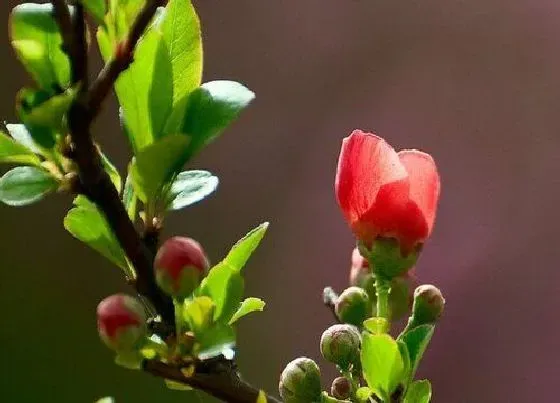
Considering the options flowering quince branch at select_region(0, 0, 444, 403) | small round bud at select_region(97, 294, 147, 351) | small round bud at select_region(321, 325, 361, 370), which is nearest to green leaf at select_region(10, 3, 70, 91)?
flowering quince branch at select_region(0, 0, 444, 403)

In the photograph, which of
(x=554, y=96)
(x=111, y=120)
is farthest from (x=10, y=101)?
(x=554, y=96)

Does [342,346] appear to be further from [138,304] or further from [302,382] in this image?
[138,304]

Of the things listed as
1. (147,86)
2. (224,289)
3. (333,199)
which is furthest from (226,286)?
Result: (333,199)

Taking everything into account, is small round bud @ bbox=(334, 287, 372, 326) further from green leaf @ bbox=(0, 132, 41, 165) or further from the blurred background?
the blurred background

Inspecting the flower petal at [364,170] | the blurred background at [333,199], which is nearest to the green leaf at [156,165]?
the flower petal at [364,170]

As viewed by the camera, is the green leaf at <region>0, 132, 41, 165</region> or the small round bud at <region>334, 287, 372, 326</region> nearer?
the green leaf at <region>0, 132, 41, 165</region>

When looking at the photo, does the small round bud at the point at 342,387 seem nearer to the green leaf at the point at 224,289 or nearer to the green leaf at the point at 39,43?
the green leaf at the point at 224,289

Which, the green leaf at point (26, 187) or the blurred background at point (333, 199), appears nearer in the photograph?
the green leaf at point (26, 187)
